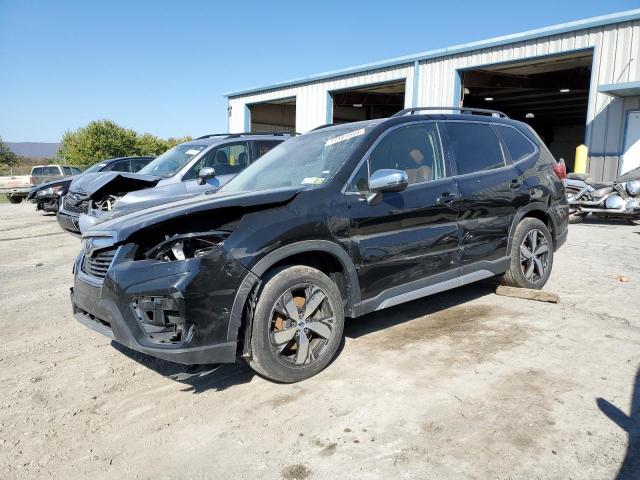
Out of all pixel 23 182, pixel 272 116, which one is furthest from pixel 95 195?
pixel 272 116

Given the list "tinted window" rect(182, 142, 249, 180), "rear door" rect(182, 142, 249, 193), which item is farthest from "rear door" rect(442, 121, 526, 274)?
"tinted window" rect(182, 142, 249, 180)

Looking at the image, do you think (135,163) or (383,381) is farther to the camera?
(135,163)

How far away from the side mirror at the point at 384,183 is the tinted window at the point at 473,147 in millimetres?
1050

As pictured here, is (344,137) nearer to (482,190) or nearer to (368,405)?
(482,190)

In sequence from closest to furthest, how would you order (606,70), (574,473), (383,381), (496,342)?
(574,473) → (383,381) → (496,342) → (606,70)

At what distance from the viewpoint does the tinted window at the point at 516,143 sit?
513 centimetres

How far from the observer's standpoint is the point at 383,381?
3346 millimetres

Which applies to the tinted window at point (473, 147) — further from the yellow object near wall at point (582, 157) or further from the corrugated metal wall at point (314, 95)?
the corrugated metal wall at point (314, 95)

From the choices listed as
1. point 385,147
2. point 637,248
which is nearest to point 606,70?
point 637,248

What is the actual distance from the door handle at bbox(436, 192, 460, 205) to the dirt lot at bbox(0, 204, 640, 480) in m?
1.12

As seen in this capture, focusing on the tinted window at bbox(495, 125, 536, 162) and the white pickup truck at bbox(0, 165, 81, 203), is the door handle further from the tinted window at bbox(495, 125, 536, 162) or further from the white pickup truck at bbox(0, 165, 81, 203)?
the white pickup truck at bbox(0, 165, 81, 203)

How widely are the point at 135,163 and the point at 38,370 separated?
1113 cm

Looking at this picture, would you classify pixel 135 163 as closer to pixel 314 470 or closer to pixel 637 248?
pixel 637 248

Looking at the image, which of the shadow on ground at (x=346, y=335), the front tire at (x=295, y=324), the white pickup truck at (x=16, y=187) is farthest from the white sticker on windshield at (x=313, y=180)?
the white pickup truck at (x=16, y=187)
